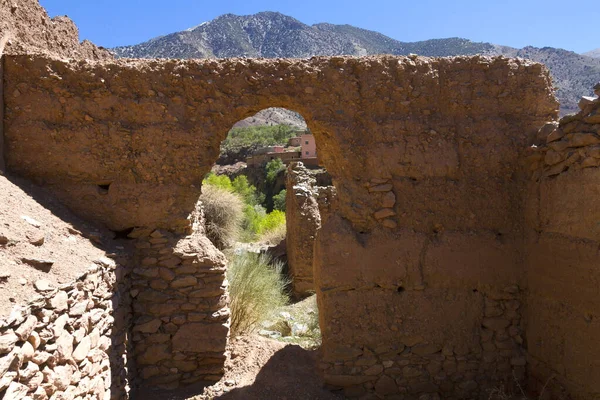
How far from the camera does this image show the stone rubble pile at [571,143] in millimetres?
4527

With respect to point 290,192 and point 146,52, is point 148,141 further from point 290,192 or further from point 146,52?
point 146,52

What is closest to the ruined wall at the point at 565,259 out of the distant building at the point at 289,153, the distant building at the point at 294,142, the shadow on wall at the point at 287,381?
the shadow on wall at the point at 287,381

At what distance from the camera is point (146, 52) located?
190ft

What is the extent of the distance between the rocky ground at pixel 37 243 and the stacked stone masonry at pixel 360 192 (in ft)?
0.91

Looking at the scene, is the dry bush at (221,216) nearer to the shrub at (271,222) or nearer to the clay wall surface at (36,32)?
the shrub at (271,222)

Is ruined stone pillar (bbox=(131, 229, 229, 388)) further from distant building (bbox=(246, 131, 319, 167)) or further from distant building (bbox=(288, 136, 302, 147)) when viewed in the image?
distant building (bbox=(288, 136, 302, 147))

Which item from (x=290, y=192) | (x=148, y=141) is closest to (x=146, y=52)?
(x=290, y=192)

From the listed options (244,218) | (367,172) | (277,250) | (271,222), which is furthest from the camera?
(271,222)

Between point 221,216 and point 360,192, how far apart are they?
30.4 feet

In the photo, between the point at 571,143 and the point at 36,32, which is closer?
the point at 571,143

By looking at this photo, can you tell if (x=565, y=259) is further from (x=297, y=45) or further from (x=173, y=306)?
(x=297, y=45)

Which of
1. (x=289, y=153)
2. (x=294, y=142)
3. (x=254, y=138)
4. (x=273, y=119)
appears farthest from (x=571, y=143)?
(x=273, y=119)

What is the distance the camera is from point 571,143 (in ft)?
15.5

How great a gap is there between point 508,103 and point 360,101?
5.23 feet
